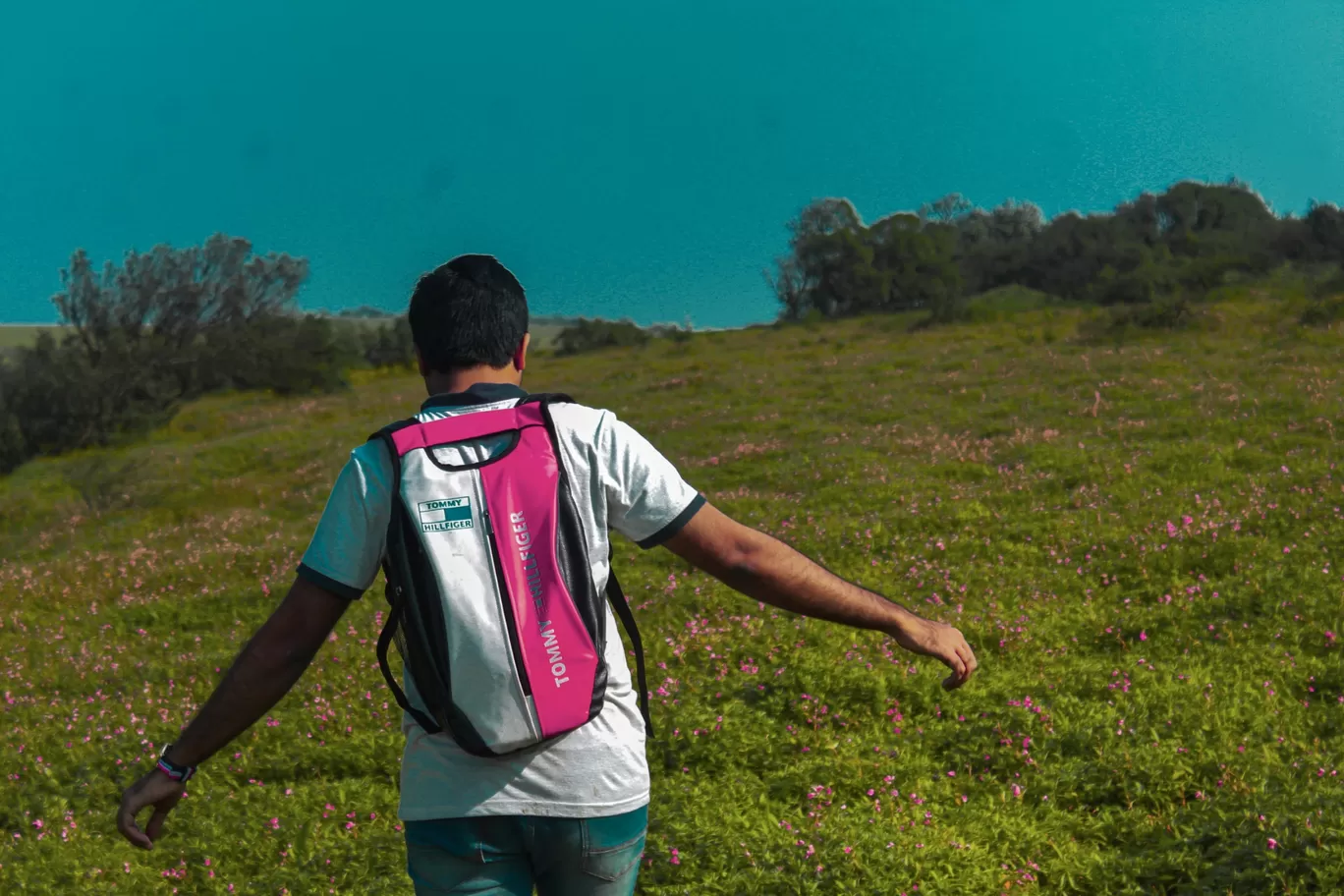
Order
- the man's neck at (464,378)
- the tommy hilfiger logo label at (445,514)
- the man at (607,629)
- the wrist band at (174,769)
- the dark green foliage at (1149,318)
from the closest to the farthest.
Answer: the tommy hilfiger logo label at (445,514)
the man at (607,629)
the man's neck at (464,378)
the wrist band at (174,769)
the dark green foliage at (1149,318)

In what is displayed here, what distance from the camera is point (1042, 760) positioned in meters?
6.40

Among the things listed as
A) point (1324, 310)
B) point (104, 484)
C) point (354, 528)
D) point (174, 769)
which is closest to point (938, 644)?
point (354, 528)

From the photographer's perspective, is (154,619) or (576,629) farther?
(154,619)

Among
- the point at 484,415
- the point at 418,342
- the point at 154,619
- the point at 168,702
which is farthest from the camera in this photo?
the point at 154,619

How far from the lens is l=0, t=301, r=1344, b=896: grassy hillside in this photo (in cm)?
546

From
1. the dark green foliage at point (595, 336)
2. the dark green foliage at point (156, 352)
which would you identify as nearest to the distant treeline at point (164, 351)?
the dark green foliage at point (156, 352)

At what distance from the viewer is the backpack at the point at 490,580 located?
8.27ft

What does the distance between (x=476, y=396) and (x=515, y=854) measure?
111 cm

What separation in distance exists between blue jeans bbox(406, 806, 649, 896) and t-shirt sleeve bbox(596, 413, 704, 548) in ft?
2.32

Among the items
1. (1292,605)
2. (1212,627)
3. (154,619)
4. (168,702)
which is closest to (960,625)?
(1212,627)

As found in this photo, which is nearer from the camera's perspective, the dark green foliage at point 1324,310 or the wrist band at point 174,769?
the wrist band at point 174,769

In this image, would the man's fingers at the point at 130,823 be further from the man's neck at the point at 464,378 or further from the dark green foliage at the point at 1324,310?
the dark green foliage at the point at 1324,310

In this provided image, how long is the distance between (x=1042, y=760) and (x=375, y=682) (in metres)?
5.02

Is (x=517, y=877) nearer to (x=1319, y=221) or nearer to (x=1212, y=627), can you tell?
(x=1212, y=627)
